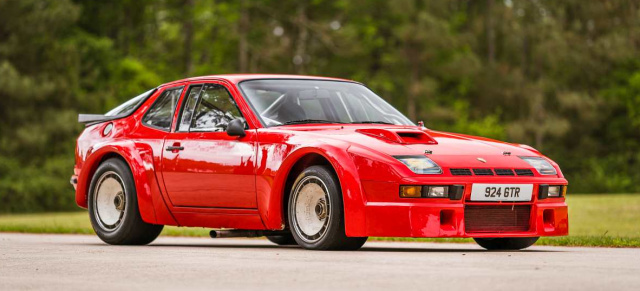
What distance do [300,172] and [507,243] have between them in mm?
1995

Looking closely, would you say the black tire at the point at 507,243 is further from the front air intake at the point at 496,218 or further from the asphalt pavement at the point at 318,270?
the front air intake at the point at 496,218

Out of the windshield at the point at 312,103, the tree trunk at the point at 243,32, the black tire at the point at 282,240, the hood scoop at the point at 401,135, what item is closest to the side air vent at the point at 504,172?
the hood scoop at the point at 401,135

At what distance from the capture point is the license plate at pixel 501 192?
8484mm

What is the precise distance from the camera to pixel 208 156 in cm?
973

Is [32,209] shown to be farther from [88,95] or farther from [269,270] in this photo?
[269,270]

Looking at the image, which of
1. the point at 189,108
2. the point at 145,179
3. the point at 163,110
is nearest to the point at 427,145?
the point at 189,108

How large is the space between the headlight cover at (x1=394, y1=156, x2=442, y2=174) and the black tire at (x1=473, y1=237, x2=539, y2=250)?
1.50 m

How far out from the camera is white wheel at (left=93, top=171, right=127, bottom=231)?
1065 cm

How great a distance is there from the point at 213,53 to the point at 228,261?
52482 millimetres

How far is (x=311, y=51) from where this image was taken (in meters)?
59.9

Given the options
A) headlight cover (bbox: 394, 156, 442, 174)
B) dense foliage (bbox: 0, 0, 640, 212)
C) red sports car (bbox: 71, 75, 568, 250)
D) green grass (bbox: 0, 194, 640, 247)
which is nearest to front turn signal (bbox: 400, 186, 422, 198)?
red sports car (bbox: 71, 75, 568, 250)

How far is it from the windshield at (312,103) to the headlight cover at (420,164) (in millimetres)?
1374

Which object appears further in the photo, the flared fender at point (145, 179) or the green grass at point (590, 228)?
the green grass at point (590, 228)

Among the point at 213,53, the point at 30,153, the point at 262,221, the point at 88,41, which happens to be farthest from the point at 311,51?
the point at 262,221
